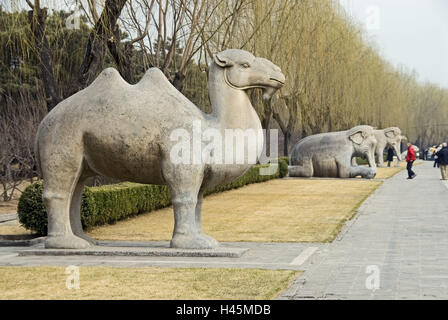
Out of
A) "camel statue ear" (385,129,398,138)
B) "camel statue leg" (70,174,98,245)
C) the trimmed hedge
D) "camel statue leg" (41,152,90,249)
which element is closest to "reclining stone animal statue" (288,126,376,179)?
"camel statue ear" (385,129,398,138)

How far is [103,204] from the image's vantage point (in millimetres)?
11758

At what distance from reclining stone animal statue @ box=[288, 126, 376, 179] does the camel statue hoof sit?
17.7m

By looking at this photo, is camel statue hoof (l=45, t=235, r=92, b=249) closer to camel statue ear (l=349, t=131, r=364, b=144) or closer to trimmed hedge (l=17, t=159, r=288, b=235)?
trimmed hedge (l=17, t=159, r=288, b=235)

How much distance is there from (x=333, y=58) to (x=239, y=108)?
1926cm

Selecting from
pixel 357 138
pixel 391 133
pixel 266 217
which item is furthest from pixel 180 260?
pixel 391 133

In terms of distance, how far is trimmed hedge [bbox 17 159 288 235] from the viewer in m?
10.2

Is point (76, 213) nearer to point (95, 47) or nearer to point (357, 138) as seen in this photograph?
point (95, 47)

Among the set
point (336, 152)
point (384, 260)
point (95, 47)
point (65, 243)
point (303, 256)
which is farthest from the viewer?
point (336, 152)

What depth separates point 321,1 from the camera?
24.5 metres

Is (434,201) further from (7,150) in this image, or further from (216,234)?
(7,150)

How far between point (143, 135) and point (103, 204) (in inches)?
145

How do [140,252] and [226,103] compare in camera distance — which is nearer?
[140,252]
